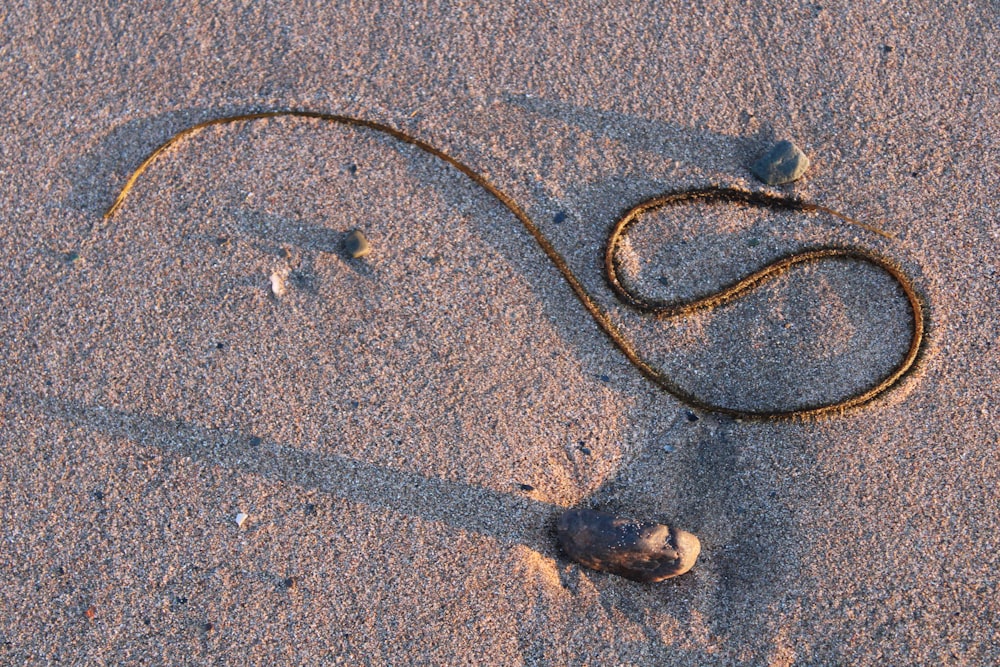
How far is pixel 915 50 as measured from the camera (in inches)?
118

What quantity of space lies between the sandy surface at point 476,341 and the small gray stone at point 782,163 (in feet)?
0.27

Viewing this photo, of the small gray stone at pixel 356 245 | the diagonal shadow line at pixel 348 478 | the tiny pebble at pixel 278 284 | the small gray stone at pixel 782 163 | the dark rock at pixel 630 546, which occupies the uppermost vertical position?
the small gray stone at pixel 782 163

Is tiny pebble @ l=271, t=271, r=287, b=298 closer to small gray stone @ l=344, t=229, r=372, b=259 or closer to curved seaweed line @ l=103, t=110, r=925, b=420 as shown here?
small gray stone @ l=344, t=229, r=372, b=259

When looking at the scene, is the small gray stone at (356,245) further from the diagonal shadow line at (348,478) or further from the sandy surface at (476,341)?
the diagonal shadow line at (348,478)

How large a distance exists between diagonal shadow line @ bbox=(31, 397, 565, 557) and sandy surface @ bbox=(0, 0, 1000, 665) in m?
0.01

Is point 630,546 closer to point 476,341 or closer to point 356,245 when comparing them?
point 476,341

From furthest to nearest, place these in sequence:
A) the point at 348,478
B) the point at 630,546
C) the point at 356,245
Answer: the point at 356,245 → the point at 348,478 → the point at 630,546

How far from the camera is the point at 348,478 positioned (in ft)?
8.72

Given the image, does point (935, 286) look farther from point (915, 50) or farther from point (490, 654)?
point (490, 654)

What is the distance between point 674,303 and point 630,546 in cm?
86

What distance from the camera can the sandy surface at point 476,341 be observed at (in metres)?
2.59

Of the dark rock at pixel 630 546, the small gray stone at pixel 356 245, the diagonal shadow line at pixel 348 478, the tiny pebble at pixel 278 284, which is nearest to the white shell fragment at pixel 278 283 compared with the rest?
the tiny pebble at pixel 278 284

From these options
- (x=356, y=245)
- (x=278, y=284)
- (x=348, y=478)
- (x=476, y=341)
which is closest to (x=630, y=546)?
(x=476, y=341)

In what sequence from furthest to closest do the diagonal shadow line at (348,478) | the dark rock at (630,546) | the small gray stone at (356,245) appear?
the small gray stone at (356,245) < the diagonal shadow line at (348,478) < the dark rock at (630,546)
